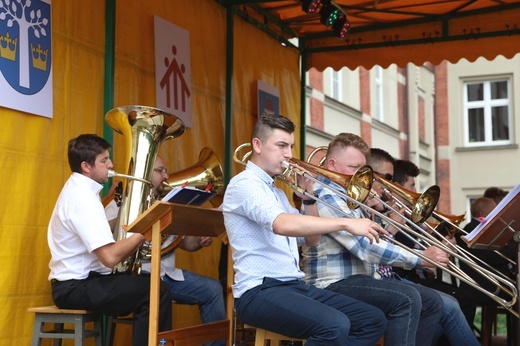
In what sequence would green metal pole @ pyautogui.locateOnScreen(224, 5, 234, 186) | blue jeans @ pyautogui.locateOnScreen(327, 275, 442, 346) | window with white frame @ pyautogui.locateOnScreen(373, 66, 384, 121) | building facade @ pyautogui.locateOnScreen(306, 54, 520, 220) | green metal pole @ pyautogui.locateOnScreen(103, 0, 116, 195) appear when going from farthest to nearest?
building facade @ pyautogui.locateOnScreen(306, 54, 520, 220), window with white frame @ pyautogui.locateOnScreen(373, 66, 384, 121), green metal pole @ pyautogui.locateOnScreen(224, 5, 234, 186), green metal pole @ pyautogui.locateOnScreen(103, 0, 116, 195), blue jeans @ pyautogui.locateOnScreen(327, 275, 442, 346)

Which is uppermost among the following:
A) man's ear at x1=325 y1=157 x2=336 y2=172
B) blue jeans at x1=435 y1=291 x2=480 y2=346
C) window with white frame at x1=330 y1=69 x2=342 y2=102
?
window with white frame at x1=330 y1=69 x2=342 y2=102

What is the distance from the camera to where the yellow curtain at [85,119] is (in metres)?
5.68

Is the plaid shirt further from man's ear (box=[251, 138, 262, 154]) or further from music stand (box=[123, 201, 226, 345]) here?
music stand (box=[123, 201, 226, 345])

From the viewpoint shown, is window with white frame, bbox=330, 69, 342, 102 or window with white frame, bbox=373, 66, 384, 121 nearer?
window with white frame, bbox=330, 69, 342, 102

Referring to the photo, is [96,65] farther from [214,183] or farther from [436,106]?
[436,106]

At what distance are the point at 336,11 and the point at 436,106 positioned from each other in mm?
17980

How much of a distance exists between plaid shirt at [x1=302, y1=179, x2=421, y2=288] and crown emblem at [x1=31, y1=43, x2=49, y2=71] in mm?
2084

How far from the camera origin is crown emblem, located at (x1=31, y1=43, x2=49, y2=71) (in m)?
5.89

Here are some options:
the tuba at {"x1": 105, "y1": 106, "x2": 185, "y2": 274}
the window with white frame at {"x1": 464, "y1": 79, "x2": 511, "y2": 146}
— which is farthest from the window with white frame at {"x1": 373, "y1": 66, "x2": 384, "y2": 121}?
the tuba at {"x1": 105, "y1": 106, "x2": 185, "y2": 274}

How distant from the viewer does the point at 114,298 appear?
5238 mm

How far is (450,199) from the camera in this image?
25312 mm

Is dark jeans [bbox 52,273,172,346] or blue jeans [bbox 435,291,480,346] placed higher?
dark jeans [bbox 52,273,172,346]

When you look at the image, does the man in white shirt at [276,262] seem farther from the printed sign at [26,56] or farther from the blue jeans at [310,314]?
the printed sign at [26,56]

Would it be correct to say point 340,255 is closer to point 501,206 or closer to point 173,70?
point 501,206
